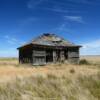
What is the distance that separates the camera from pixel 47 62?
32.2 meters

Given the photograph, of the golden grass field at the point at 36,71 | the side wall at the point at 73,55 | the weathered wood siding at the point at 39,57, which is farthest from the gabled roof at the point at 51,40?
the golden grass field at the point at 36,71

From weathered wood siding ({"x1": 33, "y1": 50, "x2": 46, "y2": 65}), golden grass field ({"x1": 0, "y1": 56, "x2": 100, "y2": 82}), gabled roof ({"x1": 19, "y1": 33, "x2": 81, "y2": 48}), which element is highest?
gabled roof ({"x1": 19, "y1": 33, "x2": 81, "y2": 48})

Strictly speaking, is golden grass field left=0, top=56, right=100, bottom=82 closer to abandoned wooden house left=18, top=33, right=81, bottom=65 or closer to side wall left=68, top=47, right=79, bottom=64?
abandoned wooden house left=18, top=33, right=81, bottom=65

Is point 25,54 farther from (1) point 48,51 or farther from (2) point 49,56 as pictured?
(2) point 49,56

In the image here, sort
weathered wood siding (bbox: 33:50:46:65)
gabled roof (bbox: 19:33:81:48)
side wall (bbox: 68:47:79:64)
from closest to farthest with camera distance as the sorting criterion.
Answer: weathered wood siding (bbox: 33:50:46:65) → gabled roof (bbox: 19:33:81:48) → side wall (bbox: 68:47:79:64)

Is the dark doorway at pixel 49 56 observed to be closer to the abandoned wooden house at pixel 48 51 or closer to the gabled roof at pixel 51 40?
the abandoned wooden house at pixel 48 51

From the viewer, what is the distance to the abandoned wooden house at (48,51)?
100.0 ft

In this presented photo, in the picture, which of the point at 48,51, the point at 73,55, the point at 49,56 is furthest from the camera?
the point at 73,55

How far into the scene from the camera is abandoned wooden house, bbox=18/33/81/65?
30469 mm

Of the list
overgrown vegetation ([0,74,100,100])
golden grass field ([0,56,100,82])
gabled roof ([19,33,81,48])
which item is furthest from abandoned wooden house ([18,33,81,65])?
overgrown vegetation ([0,74,100,100])

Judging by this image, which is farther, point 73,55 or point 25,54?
point 73,55

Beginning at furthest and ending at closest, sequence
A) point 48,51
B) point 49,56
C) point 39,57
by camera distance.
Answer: point 49,56
point 48,51
point 39,57

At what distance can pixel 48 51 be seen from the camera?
107ft

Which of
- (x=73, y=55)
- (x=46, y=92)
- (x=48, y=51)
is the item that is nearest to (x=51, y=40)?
(x=48, y=51)
